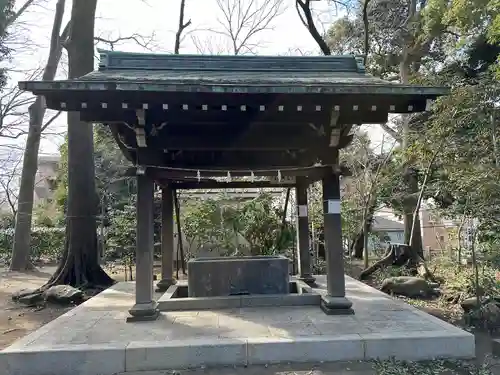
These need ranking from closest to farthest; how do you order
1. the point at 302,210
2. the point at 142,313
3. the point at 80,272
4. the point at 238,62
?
the point at 142,313 → the point at 238,62 → the point at 302,210 → the point at 80,272

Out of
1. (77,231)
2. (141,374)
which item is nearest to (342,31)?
(77,231)

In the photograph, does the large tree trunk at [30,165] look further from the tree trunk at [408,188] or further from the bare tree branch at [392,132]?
the tree trunk at [408,188]

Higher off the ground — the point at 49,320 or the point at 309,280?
the point at 309,280

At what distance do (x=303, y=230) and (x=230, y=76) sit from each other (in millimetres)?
3321

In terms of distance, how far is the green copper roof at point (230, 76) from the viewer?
4.66m

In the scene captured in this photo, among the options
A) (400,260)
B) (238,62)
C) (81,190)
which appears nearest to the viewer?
(238,62)

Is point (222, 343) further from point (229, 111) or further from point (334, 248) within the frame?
point (229, 111)

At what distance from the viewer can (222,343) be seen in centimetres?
429

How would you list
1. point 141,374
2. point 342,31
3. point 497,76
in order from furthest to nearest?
point 342,31, point 497,76, point 141,374

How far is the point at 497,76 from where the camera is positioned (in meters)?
6.96

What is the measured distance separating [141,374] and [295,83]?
3.55 m

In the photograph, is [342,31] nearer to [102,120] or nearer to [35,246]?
[102,120]

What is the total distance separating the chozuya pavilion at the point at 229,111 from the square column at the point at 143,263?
1 centimetres

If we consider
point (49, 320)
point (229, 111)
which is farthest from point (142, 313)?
point (49, 320)
